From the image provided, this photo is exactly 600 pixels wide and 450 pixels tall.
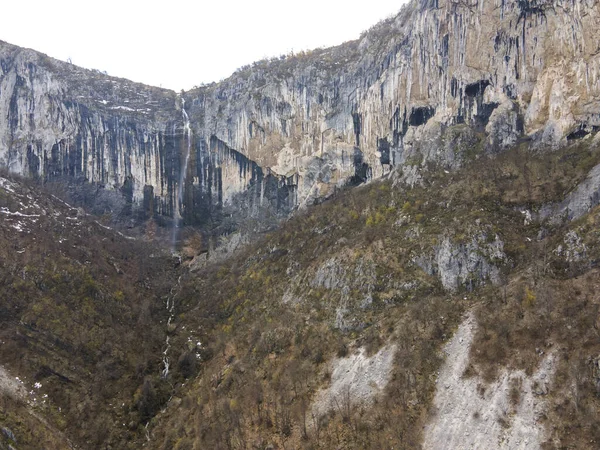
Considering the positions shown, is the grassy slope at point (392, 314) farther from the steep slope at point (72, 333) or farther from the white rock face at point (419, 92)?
the white rock face at point (419, 92)

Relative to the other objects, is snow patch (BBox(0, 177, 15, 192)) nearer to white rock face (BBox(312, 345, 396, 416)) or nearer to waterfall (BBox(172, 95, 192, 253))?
waterfall (BBox(172, 95, 192, 253))

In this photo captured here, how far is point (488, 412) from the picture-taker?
40.0 m

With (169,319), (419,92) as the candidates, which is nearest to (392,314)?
(169,319)

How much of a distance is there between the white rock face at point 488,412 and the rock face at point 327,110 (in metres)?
36.0

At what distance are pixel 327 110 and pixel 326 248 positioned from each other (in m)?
41.3

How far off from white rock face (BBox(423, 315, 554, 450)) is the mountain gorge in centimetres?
17

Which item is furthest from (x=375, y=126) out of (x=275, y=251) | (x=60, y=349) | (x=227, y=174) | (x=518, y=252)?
(x=60, y=349)

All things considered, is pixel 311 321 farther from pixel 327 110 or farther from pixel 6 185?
pixel 6 185

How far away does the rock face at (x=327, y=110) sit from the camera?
71.2m

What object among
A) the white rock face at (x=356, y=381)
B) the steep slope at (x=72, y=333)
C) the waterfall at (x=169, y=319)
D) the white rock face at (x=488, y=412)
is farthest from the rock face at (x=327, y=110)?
the white rock face at (x=488, y=412)

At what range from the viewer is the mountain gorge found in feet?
146

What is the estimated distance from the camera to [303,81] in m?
108

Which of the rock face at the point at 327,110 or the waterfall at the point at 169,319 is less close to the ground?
the rock face at the point at 327,110

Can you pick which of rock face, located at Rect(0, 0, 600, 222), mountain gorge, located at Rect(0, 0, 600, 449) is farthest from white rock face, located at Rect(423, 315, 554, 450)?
rock face, located at Rect(0, 0, 600, 222)
